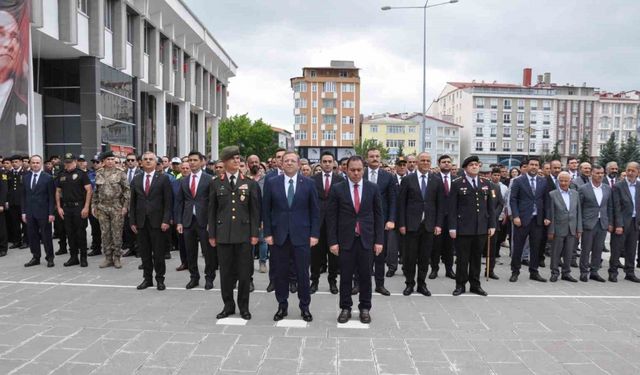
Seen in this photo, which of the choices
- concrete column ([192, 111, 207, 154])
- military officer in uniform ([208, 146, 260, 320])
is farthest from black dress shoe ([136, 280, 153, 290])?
concrete column ([192, 111, 207, 154])

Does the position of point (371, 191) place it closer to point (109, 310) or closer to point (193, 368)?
point (193, 368)

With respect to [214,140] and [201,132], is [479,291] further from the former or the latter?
[214,140]

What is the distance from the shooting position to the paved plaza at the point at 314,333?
4.25 m

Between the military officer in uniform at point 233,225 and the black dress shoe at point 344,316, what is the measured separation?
1.12 m

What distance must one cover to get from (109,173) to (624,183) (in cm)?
960

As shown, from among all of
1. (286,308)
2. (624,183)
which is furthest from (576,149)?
Result: (286,308)

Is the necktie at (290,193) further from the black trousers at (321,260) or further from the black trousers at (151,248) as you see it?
the black trousers at (151,248)

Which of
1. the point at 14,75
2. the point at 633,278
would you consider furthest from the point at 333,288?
the point at 14,75

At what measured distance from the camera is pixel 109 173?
8.72 m

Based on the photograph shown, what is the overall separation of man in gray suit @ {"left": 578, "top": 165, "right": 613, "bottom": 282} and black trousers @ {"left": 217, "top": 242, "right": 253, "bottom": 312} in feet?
20.1

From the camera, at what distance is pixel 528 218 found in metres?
8.40

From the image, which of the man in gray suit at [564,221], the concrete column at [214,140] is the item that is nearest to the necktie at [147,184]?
the man in gray suit at [564,221]

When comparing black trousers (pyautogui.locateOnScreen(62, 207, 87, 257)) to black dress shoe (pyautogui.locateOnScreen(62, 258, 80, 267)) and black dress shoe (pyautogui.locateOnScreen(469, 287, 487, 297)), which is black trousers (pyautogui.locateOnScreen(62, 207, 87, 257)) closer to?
black dress shoe (pyautogui.locateOnScreen(62, 258, 80, 267))

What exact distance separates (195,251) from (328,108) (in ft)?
223
